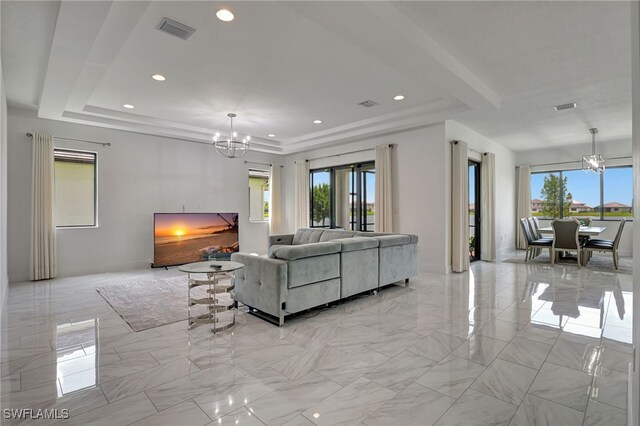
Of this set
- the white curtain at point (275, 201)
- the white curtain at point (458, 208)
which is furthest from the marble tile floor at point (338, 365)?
the white curtain at point (275, 201)

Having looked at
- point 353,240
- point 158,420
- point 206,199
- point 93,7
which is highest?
point 93,7

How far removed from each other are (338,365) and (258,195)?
7.01 metres

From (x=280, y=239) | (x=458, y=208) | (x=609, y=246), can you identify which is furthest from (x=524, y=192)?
(x=280, y=239)

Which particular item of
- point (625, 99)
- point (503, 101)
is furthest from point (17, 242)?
point (625, 99)

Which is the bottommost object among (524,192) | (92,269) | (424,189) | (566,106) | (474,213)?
(92,269)

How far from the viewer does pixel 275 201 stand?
9.23 m

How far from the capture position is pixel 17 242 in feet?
17.8

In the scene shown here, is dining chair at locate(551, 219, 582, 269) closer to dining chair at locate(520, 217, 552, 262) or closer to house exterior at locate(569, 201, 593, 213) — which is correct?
dining chair at locate(520, 217, 552, 262)

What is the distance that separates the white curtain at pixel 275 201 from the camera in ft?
30.0

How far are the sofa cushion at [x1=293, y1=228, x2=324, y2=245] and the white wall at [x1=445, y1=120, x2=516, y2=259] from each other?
3750mm

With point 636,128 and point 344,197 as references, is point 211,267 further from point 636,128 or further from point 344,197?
point 344,197

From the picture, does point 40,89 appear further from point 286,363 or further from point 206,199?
point 286,363

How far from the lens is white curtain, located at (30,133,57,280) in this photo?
547cm

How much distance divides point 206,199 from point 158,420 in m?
6.36
